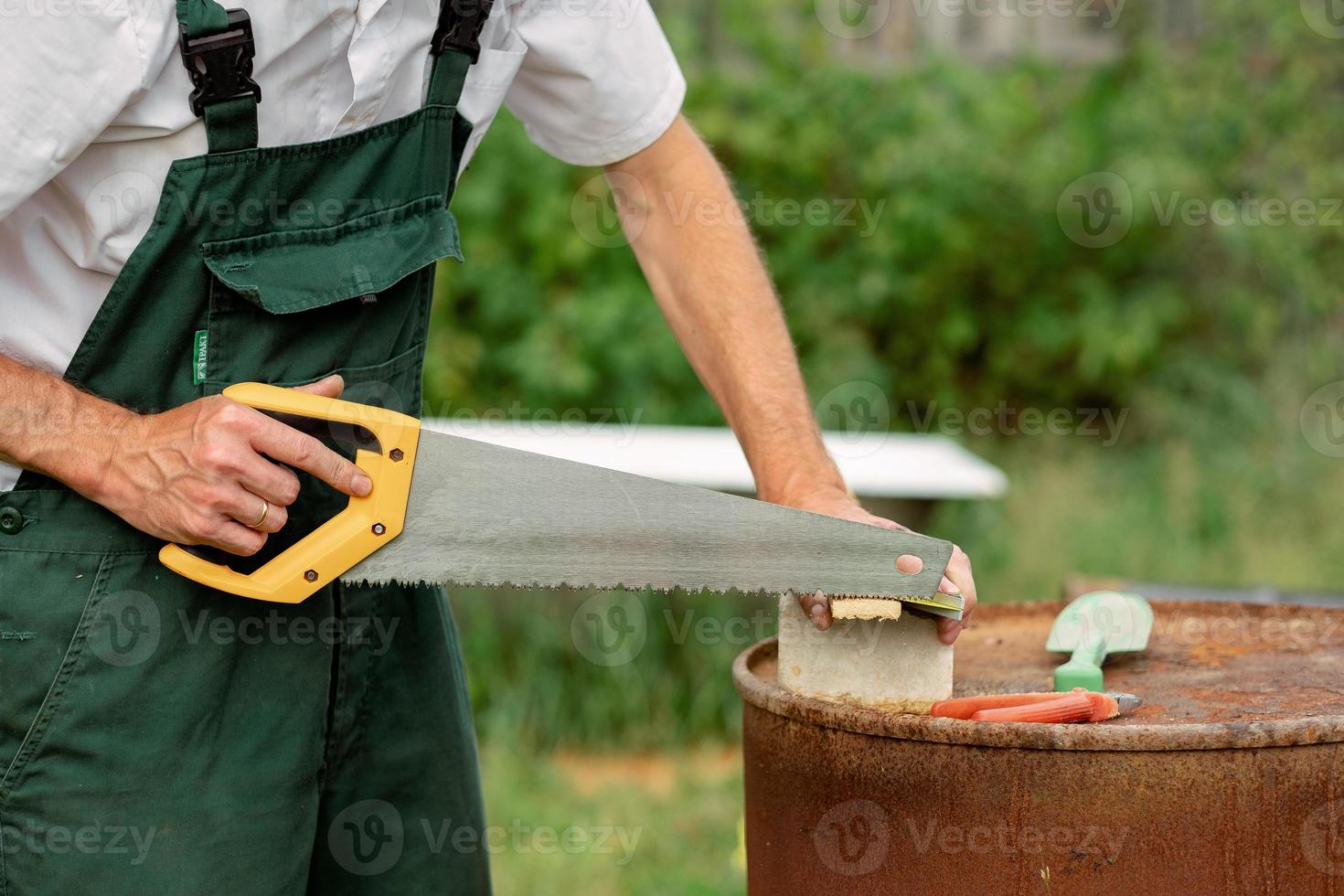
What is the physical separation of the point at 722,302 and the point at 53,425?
1168mm

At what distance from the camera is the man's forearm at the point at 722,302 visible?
233 cm

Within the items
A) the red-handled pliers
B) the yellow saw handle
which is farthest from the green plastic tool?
the yellow saw handle

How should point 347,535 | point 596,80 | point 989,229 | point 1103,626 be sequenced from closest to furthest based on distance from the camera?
point 347,535 < point 1103,626 < point 596,80 < point 989,229

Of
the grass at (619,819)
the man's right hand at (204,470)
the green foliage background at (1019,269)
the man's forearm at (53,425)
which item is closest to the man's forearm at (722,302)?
the man's right hand at (204,470)

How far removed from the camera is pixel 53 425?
1.78 meters

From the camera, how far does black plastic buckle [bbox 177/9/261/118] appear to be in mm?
1793

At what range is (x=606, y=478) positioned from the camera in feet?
6.50

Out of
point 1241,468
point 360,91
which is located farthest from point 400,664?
point 1241,468

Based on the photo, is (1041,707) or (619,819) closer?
(1041,707)

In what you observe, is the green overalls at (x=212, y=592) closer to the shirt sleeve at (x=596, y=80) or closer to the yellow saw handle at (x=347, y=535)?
the yellow saw handle at (x=347, y=535)

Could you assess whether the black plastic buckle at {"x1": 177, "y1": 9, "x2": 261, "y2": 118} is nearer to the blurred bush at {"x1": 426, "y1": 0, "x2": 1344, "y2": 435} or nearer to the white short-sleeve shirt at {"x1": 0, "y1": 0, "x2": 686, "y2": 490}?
the white short-sleeve shirt at {"x1": 0, "y1": 0, "x2": 686, "y2": 490}

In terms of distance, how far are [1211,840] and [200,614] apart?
1.41m

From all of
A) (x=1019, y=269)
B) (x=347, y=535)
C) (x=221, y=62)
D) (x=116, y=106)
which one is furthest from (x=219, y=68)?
(x=1019, y=269)

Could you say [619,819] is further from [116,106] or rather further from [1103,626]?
[116,106]
